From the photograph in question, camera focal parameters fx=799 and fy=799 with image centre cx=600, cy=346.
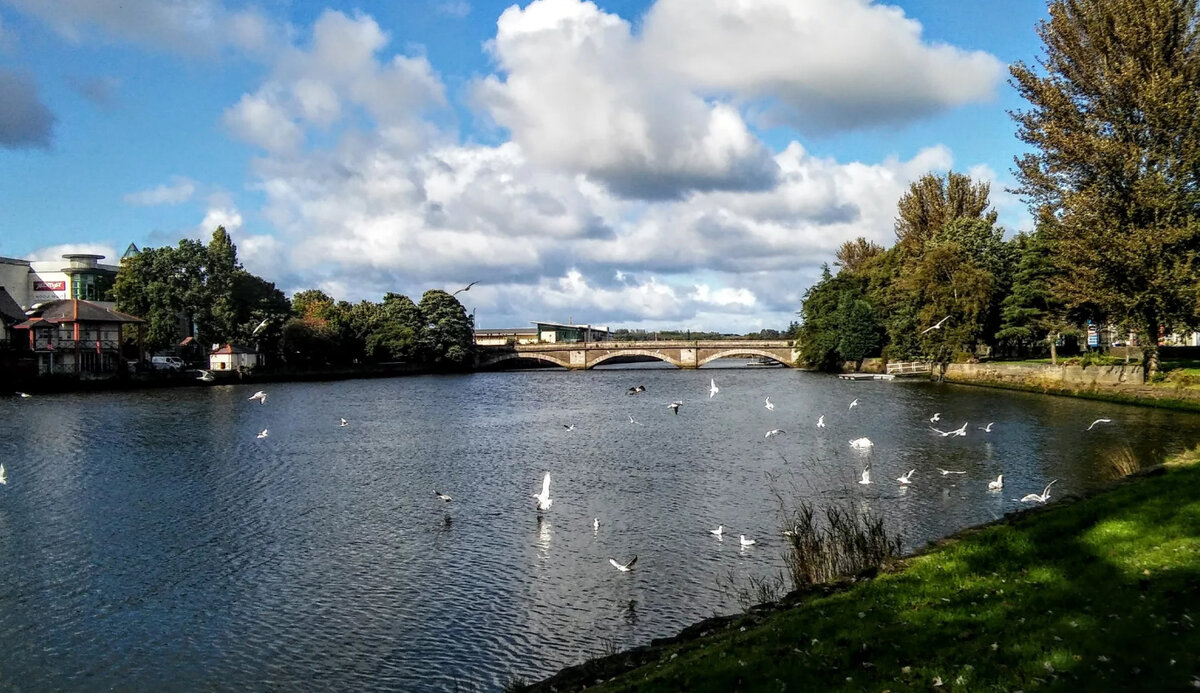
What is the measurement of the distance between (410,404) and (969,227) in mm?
71176

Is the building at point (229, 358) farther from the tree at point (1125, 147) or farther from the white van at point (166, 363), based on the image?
the tree at point (1125, 147)

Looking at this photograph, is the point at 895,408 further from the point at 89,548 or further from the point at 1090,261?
the point at 89,548

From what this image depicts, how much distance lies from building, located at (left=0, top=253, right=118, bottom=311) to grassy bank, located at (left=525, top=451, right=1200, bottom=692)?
152 m

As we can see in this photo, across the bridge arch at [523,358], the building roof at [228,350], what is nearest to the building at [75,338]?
the building roof at [228,350]

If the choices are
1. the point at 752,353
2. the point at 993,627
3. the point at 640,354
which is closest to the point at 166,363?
the point at 640,354

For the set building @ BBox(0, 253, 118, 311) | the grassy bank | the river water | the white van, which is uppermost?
building @ BBox(0, 253, 118, 311)

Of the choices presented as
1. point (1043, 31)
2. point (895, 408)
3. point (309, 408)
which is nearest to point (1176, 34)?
point (1043, 31)

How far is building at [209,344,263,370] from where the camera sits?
357ft

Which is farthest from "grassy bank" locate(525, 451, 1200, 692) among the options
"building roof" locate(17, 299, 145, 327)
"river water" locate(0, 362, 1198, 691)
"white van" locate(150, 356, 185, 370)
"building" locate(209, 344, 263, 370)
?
"building" locate(209, 344, 263, 370)

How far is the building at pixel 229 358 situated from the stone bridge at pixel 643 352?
47.9 meters

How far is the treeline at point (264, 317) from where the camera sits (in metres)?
110

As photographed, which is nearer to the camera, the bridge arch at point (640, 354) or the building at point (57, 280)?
the building at point (57, 280)

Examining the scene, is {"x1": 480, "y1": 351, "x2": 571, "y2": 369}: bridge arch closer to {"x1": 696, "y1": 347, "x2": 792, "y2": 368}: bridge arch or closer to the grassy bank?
{"x1": 696, "y1": 347, "x2": 792, "y2": 368}: bridge arch

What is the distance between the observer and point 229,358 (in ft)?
358
